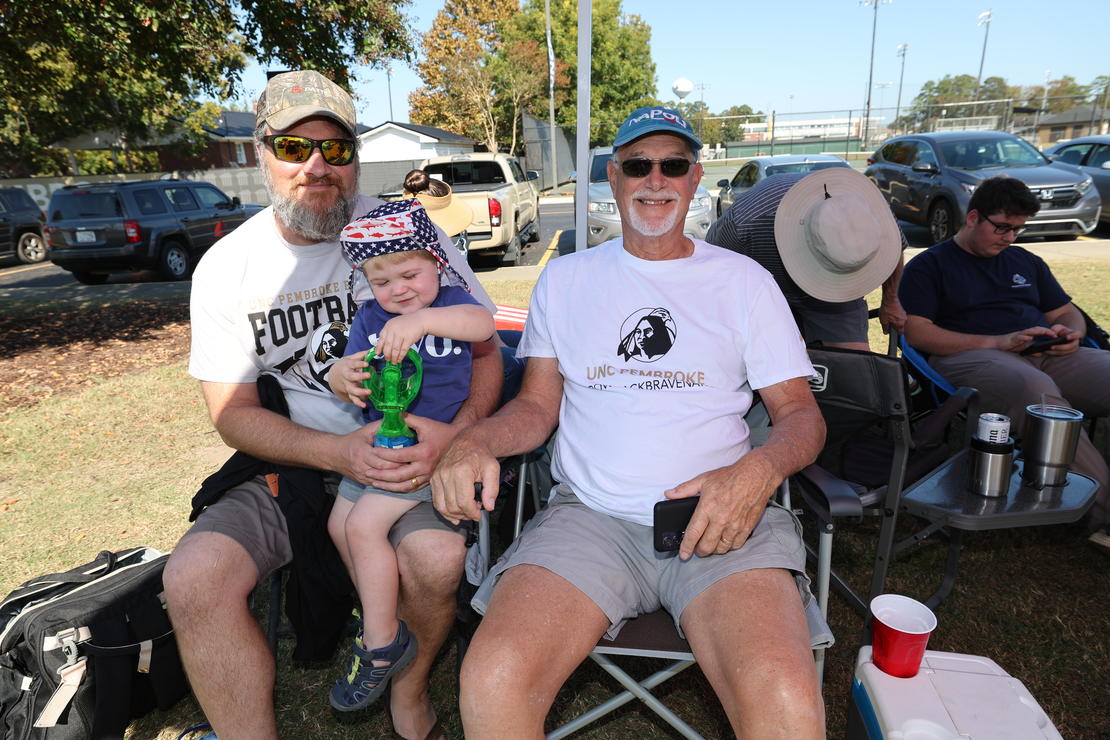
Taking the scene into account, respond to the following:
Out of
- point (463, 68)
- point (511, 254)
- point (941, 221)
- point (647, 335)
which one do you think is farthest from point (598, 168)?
point (463, 68)

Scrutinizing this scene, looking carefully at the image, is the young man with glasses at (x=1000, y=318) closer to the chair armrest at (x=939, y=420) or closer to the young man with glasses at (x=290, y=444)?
the chair armrest at (x=939, y=420)

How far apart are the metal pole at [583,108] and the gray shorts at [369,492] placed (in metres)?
1.56

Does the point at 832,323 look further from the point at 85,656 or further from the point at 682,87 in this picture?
the point at 682,87

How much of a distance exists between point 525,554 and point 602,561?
0.21 m

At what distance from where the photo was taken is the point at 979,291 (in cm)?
347

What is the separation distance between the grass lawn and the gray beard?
161 cm

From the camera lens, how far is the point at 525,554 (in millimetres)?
1884

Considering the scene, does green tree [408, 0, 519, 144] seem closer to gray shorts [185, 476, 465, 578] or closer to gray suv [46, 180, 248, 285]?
gray suv [46, 180, 248, 285]

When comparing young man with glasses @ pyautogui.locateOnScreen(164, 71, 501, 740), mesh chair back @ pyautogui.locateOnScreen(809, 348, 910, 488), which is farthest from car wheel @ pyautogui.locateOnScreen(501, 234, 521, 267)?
mesh chair back @ pyautogui.locateOnScreen(809, 348, 910, 488)

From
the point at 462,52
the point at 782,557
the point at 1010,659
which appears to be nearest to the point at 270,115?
the point at 782,557

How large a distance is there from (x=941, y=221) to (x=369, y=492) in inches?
446

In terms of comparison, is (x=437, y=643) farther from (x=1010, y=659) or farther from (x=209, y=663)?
(x=1010, y=659)

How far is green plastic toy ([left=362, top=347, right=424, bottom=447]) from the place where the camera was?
187cm

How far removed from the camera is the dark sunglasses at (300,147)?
7.64ft
